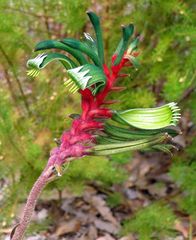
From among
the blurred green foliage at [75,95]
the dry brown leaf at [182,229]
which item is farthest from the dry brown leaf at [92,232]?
the dry brown leaf at [182,229]

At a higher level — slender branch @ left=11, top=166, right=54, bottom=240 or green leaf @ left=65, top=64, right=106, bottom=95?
green leaf @ left=65, top=64, right=106, bottom=95

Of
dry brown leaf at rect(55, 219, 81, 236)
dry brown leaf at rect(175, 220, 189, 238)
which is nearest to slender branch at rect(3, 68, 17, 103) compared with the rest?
dry brown leaf at rect(55, 219, 81, 236)

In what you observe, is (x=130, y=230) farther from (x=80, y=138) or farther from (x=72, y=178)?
(x=80, y=138)

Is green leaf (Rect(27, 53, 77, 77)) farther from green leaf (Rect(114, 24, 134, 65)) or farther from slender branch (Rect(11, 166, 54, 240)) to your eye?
slender branch (Rect(11, 166, 54, 240))

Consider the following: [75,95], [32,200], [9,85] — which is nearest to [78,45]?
[32,200]

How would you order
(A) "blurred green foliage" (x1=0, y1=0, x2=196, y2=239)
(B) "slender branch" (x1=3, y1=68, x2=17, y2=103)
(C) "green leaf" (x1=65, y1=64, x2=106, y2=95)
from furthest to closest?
(B) "slender branch" (x1=3, y1=68, x2=17, y2=103) → (A) "blurred green foliage" (x1=0, y1=0, x2=196, y2=239) → (C) "green leaf" (x1=65, y1=64, x2=106, y2=95)

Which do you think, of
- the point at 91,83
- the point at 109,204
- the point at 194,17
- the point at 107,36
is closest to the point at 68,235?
the point at 109,204

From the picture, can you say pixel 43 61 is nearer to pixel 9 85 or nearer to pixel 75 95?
pixel 75 95
